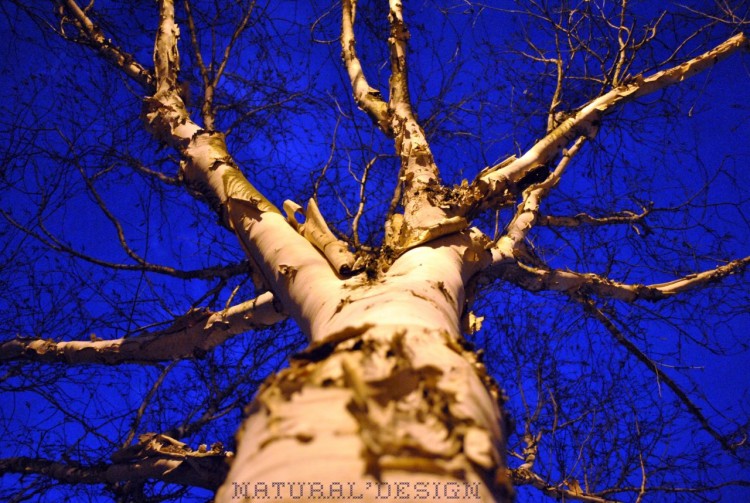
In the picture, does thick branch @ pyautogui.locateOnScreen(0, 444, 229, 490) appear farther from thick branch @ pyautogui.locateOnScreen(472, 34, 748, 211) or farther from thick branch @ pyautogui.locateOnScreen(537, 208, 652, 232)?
thick branch @ pyautogui.locateOnScreen(537, 208, 652, 232)

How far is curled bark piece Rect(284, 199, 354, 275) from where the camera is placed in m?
1.59

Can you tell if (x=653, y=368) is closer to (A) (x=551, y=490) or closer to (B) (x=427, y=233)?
(A) (x=551, y=490)

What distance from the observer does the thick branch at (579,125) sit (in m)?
2.33

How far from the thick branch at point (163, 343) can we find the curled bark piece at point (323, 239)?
0.45m

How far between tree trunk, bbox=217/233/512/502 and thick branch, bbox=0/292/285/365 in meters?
1.24

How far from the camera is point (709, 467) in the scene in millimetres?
3686

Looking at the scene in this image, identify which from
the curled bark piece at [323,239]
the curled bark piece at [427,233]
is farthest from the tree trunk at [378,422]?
the curled bark piece at [427,233]

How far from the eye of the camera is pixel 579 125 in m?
2.75

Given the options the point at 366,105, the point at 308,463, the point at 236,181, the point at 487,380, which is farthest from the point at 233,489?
the point at 366,105

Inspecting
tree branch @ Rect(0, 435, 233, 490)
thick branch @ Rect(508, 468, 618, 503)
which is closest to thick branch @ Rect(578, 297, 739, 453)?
thick branch @ Rect(508, 468, 618, 503)

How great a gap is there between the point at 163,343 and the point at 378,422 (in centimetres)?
189

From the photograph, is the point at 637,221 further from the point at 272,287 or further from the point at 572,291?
the point at 272,287

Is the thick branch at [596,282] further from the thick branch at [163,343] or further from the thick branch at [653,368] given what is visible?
the thick branch at [163,343]

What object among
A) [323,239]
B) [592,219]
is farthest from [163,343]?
[592,219]
